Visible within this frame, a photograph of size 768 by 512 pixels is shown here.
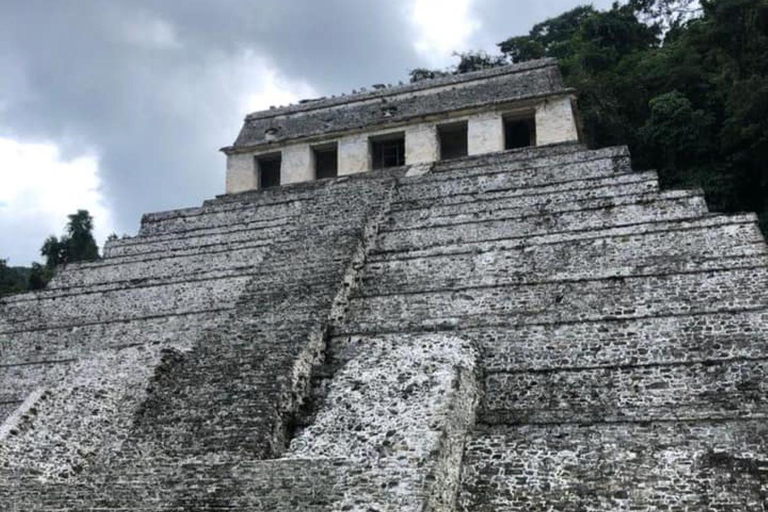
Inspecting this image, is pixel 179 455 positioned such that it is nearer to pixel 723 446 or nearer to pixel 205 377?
pixel 205 377

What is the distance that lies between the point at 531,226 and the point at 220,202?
8.26 meters

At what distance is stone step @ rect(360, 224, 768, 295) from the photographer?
9.81m

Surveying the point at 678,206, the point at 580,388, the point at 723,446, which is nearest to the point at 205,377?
the point at 580,388

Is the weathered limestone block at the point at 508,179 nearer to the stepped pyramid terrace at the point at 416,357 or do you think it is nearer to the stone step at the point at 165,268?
the stepped pyramid terrace at the point at 416,357

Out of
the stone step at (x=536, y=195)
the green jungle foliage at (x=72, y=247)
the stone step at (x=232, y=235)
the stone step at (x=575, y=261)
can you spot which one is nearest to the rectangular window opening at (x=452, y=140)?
the stone step at (x=536, y=195)

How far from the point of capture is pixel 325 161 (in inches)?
771

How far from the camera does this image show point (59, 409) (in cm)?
866

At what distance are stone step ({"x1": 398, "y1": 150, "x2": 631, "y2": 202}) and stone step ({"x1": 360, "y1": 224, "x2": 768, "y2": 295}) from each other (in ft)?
10.1

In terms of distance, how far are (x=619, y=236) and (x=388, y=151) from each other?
29.1 feet

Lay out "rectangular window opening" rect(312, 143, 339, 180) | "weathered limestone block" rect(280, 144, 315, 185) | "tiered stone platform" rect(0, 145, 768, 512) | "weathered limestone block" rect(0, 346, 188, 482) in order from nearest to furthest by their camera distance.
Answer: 1. "tiered stone platform" rect(0, 145, 768, 512)
2. "weathered limestone block" rect(0, 346, 188, 482)
3. "weathered limestone block" rect(280, 144, 315, 185)
4. "rectangular window opening" rect(312, 143, 339, 180)

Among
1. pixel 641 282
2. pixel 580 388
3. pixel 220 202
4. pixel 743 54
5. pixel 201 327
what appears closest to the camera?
pixel 580 388

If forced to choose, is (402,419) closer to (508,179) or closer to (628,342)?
(628,342)

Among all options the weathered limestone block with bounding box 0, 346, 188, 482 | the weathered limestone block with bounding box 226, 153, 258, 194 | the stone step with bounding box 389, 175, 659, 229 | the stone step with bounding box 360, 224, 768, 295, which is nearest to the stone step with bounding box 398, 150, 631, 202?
the stone step with bounding box 389, 175, 659, 229

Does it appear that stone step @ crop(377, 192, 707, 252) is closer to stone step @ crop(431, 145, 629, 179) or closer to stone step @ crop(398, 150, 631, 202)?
stone step @ crop(398, 150, 631, 202)
